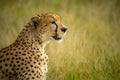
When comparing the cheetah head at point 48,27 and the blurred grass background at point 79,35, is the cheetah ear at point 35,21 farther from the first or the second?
the blurred grass background at point 79,35

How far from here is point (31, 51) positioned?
10.0m

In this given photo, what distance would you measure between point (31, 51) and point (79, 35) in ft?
13.1

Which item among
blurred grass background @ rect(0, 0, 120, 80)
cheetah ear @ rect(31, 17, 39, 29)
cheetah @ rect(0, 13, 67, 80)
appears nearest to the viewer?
cheetah @ rect(0, 13, 67, 80)

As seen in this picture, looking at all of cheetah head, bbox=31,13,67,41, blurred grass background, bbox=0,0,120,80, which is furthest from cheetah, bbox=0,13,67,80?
blurred grass background, bbox=0,0,120,80

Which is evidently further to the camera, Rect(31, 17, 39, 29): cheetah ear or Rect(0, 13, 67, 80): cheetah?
Rect(31, 17, 39, 29): cheetah ear

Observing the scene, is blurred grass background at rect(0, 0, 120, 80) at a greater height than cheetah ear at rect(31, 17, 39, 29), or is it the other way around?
cheetah ear at rect(31, 17, 39, 29)

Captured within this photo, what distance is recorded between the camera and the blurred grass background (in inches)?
428

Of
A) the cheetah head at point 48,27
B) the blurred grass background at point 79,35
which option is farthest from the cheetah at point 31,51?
the blurred grass background at point 79,35

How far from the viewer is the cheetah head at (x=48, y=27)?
403 inches

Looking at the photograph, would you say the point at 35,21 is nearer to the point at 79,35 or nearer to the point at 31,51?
the point at 31,51

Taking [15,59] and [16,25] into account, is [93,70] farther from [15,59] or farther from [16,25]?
[16,25]

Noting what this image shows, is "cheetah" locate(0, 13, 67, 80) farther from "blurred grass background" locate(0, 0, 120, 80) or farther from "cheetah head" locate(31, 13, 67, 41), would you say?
"blurred grass background" locate(0, 0, 120, 80)

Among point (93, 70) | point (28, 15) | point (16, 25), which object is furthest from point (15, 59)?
point (28, 15)

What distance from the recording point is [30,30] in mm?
10164
